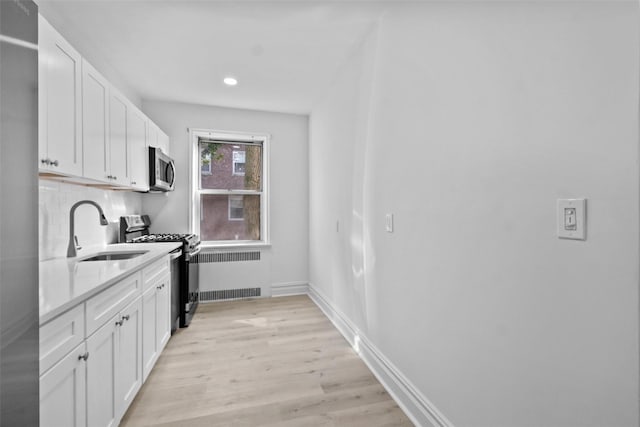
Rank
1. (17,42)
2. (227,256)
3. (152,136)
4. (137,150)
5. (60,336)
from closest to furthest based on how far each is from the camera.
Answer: (17,42)
(60,336)
(137,150)
(152,136)
(227,256)

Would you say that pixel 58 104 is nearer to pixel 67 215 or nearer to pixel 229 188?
pixel 67 215

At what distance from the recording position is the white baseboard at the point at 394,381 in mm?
1551

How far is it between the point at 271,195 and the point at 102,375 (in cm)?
289

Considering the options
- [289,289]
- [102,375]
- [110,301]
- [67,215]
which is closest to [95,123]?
[67,215]

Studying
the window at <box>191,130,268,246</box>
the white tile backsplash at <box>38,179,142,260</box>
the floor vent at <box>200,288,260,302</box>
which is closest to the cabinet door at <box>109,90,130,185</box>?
the white tile backsplash at <box>38,179,142,260</box>

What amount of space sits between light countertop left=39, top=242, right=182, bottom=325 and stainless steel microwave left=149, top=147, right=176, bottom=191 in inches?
43.5

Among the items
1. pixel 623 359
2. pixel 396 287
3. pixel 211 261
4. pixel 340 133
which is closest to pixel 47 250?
pixel 211 261

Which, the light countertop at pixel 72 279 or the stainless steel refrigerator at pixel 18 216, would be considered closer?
the stainless steel refrigerator at pixel 18 216

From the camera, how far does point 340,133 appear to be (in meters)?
2.90

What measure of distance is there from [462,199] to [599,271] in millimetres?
584

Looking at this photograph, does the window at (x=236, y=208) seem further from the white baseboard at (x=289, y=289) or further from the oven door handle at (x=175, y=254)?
the oven door handle at (x=175, y=254)

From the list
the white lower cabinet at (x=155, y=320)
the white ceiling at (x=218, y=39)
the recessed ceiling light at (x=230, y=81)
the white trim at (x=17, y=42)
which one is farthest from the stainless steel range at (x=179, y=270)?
the white trim at (x=17, y=42)

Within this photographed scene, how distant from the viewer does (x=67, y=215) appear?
2.10m

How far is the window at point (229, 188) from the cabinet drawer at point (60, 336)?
2.70 meters
